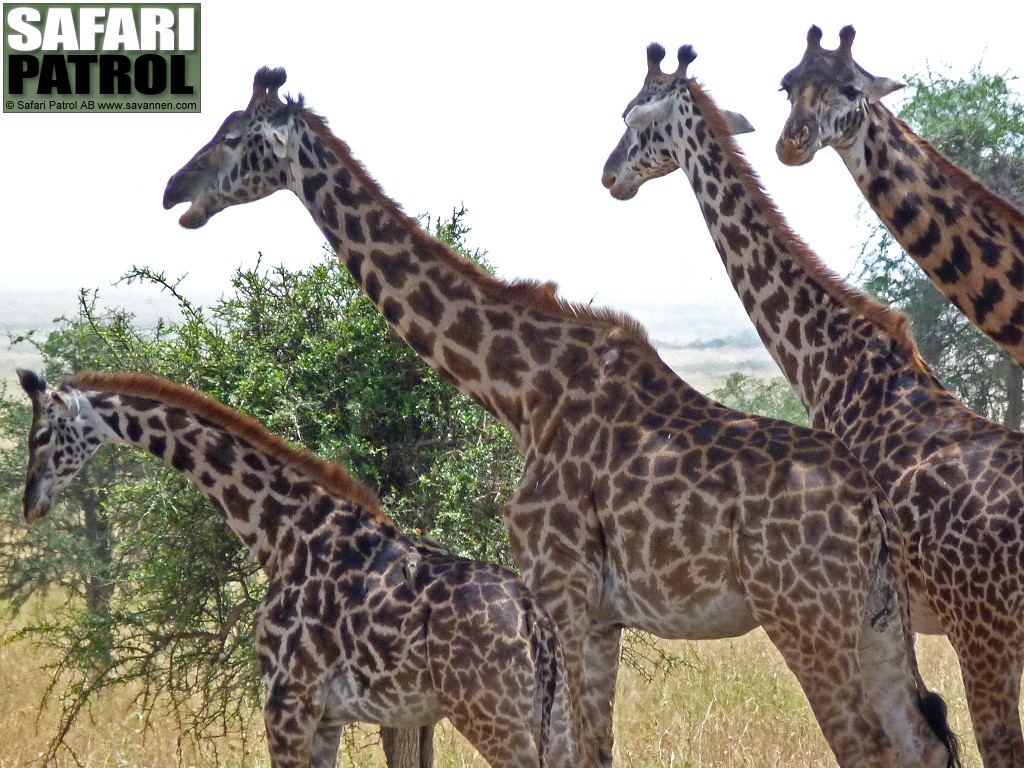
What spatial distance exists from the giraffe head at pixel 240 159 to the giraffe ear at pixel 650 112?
6.86 ft

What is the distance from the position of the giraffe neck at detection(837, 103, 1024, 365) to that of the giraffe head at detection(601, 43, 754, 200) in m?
1.27

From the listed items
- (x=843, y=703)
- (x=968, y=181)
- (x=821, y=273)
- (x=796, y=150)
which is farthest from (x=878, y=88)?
(x=843, y=703)

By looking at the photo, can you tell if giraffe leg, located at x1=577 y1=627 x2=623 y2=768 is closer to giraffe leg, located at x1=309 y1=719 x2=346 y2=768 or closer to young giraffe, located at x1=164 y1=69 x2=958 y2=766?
young giraffe, located at x1=164 y1=69 x2=958 y2=766

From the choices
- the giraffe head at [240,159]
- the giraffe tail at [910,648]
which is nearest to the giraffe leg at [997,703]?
the giraffe tail at [910,648]

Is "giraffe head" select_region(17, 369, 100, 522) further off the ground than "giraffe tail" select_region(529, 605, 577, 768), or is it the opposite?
"giraffe head" select_region(17, 369, 100, 522)

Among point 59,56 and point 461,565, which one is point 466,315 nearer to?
point 461,565

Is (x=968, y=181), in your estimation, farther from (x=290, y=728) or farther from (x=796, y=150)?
(x=290, y=728)

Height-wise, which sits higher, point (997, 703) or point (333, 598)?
point (333, 598)

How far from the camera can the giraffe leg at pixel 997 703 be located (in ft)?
21.2

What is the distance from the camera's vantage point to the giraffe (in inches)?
255

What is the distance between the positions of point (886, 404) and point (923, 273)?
36.6ft

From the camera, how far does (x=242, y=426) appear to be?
7.09 metres

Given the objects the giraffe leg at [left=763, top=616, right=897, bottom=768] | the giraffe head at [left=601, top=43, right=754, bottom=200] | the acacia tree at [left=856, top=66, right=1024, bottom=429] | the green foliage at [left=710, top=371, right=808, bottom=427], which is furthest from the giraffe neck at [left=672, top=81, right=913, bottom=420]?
the green foliage at [left=710, top=371, right=808, bottom=427]

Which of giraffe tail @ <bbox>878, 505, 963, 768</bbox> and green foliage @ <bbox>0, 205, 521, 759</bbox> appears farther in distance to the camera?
green foliage @ <bbox>0, 205, 521, 759</bbox>
